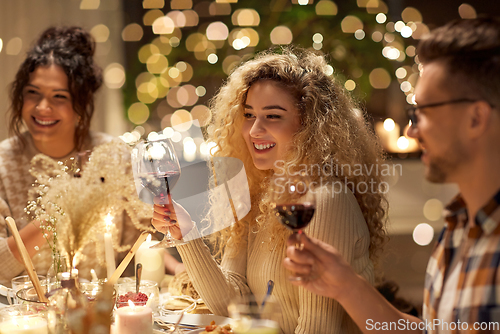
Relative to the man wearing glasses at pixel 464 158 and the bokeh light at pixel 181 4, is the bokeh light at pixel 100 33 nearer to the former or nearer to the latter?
the bokeh light at pixel 181 4

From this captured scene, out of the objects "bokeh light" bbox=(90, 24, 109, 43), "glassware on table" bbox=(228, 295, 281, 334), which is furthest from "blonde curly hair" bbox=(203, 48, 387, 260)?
"bokeh light" bbox=(90, 24, 109, 43)

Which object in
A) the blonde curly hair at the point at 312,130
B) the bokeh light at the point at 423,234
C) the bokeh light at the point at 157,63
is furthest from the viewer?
the bokeh light at the point at 157,63

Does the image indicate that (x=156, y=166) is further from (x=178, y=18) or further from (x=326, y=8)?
(x=178, y=18)

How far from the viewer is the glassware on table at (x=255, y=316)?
77 centimetres

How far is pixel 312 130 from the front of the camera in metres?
1.47

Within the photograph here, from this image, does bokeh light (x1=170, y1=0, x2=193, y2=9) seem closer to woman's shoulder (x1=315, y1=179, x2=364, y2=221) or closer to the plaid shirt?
woman's shoulder (x1=315, y1=179, x2=364, y2=221)

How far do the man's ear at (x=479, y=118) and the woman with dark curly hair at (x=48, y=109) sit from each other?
1742mm

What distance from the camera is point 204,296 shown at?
1409mm

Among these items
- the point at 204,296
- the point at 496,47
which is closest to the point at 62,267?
the point at 204,296

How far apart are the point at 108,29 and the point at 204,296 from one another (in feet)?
10.5

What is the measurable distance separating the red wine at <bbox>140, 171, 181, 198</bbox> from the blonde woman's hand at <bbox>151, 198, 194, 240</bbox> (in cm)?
6

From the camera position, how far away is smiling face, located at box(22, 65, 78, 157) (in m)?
2.06

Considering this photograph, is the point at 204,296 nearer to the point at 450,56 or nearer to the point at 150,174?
the point at 150,174

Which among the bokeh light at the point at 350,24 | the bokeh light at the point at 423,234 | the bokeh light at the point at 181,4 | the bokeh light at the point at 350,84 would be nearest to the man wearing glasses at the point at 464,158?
the bokeh light at the point at 350,84
